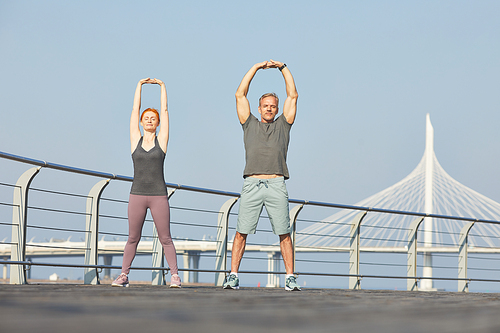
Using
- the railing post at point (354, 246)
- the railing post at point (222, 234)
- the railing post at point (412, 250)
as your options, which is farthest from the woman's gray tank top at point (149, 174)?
the railing post at point (412, 250)

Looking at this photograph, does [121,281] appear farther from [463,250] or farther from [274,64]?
[463,250]

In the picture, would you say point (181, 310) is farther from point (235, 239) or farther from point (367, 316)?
point (235, 239)

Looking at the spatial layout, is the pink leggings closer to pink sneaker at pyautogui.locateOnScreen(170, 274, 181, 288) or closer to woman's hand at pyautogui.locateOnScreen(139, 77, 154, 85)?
pink sneaker at pyautogui.locateOnScreen(170, 274, 181, 288)

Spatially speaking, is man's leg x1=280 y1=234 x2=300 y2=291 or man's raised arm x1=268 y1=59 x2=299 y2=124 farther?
man's raised arm x1=268 y1=59 x2=299 y2=124

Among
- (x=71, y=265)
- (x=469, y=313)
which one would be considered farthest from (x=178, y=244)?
(x=469, y=313)

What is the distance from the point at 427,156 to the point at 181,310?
33.6 m

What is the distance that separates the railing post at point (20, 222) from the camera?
3.54 m

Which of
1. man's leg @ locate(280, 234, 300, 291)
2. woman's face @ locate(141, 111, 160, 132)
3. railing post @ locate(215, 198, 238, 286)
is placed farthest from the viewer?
railing post @ locate(215, 198, 238, 286)

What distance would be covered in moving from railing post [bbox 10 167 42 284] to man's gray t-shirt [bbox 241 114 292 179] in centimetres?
129

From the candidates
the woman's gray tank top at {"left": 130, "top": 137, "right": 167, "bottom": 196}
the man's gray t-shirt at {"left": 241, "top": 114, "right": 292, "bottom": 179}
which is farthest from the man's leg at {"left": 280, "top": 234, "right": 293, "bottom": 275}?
the woman's gray tank top at {"left": 130, "top": 137, "right": 167, "bottom": 196}

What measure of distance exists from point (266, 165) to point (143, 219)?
80 centimetres

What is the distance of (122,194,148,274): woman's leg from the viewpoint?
363 cm

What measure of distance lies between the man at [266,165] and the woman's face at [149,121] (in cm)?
51

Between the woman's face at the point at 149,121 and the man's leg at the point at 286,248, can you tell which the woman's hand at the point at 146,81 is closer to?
the woman's face at the point at 149,121
